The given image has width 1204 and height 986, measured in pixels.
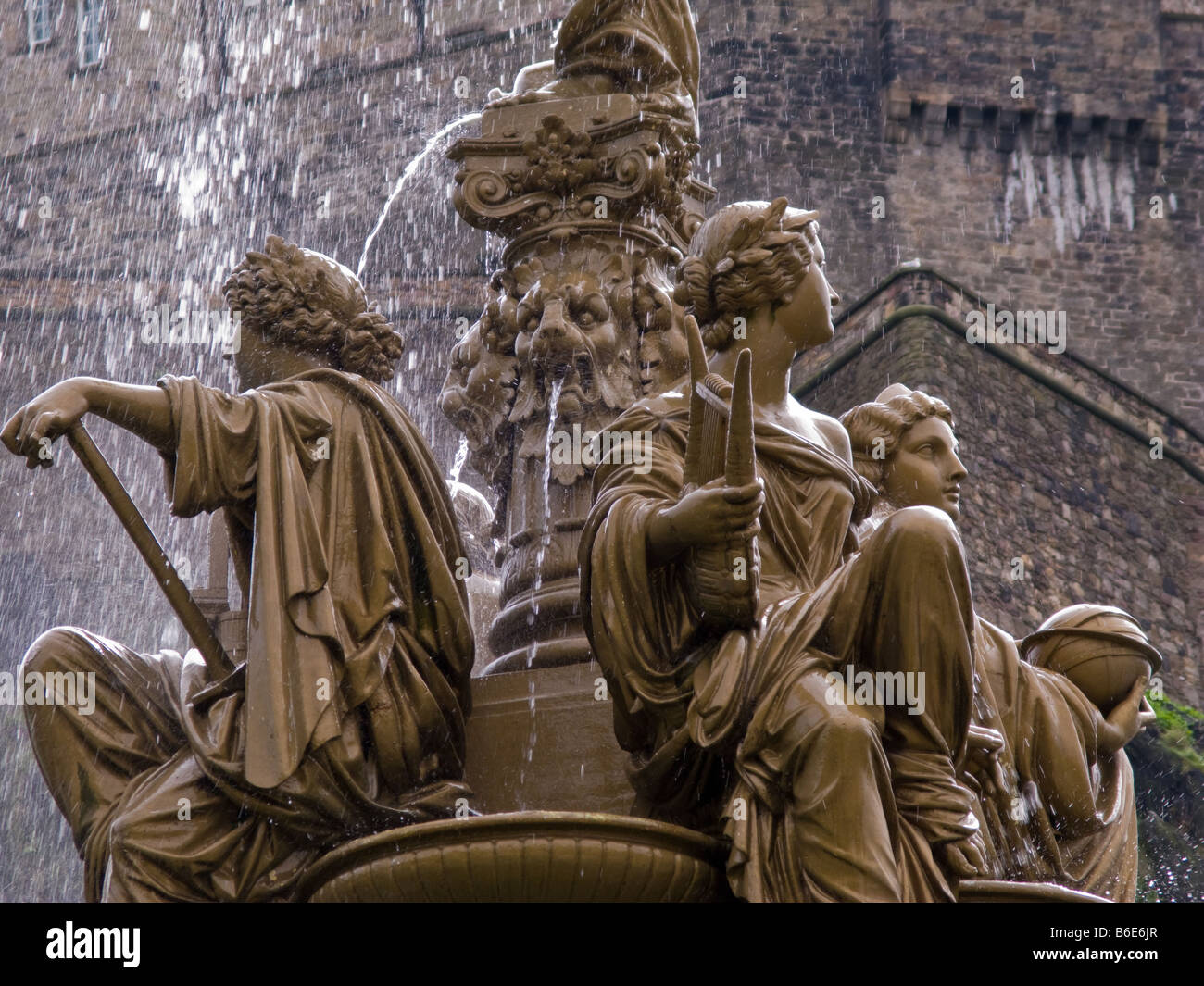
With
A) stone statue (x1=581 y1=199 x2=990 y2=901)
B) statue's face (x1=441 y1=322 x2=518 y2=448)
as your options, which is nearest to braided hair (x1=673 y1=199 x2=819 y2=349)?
stone statue (x1=581 y1=199 x2=990 y2=901)

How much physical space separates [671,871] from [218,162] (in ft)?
149

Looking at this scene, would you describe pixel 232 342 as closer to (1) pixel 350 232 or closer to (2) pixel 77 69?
Answer: (1) pixel 350 232

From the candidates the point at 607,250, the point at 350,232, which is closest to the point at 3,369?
the point at 350,232

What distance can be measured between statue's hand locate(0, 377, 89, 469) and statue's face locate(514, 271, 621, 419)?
1827 millimetres

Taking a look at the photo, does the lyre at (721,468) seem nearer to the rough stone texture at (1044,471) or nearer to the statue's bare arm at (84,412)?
the statue's bare arm at (84,412)

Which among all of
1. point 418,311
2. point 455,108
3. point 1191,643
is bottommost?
point 1191,643

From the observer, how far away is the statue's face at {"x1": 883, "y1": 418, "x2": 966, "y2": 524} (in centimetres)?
681

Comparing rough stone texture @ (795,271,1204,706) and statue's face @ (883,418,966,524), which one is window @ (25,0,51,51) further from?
statue's face @ (883,418,966,524)

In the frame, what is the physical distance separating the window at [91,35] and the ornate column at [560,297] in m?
45.7

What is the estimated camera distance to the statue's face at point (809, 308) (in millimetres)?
6234

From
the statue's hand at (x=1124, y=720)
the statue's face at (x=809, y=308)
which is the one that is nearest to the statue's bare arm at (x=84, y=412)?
the statue's face at (x=809, y=308)

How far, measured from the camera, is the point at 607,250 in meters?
7.51

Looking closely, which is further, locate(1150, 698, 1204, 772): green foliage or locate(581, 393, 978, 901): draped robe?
locate(1150, 698, 1204, 772): green foliage

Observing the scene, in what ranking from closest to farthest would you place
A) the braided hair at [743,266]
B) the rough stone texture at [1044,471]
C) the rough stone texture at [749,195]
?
the braided hair at [743,266], the rough stone texture at [1044,471], the rough stone texture at [749,195]
